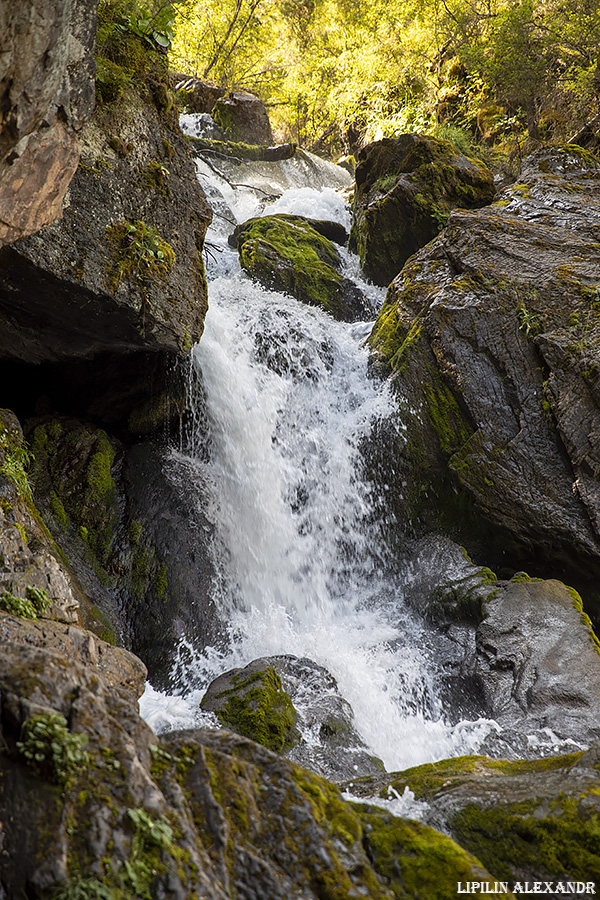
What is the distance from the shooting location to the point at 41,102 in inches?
123

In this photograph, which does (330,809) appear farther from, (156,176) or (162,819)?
(156,176)

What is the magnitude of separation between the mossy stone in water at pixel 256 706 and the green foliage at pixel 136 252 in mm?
4488

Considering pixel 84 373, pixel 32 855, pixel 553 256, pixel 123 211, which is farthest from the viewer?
pixel 553 256

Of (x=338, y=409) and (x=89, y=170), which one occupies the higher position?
(x=89, y=170)

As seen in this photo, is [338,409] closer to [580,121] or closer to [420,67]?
[580,121]

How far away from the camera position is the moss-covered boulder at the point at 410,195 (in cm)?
1248

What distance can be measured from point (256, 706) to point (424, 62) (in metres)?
21.2

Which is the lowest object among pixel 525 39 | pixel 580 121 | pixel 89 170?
pixel 89 170

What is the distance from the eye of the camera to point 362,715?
561 cm

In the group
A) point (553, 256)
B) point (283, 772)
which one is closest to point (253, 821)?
point (283, 772)

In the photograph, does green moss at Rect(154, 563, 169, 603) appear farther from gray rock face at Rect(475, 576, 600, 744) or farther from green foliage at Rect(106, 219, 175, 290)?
gray rock face at Rect(475, 576, 600, 744)

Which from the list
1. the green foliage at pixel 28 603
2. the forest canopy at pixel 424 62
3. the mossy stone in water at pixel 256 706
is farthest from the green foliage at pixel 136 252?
the forest canopy at pixel 424 62

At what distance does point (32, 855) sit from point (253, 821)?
0.82 m

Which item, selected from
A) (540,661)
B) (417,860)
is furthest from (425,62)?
(417,860)
